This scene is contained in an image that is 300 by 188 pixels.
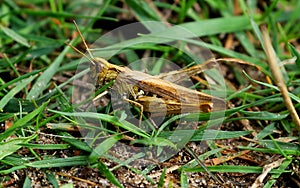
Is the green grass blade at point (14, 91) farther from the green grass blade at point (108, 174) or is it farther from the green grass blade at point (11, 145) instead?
the green grass blade at point (108, 174)

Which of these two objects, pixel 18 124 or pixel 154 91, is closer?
pixel 18 124

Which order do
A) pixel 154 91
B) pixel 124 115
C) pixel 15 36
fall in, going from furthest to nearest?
pixel 15 36
pixel 154 91
pixel 124 115

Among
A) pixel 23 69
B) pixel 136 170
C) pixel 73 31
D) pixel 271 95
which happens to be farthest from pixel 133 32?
pixel 136 170

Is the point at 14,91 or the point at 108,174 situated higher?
the point at 14,91

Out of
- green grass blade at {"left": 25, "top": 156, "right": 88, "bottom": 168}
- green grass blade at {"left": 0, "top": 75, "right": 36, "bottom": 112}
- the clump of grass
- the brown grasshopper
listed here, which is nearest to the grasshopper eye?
the brown grasshopper

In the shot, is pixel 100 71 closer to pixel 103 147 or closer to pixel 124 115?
pixel 124 115

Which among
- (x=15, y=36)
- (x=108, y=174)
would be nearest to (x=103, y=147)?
(x=108, y=174)

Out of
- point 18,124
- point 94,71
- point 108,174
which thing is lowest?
point 108,174

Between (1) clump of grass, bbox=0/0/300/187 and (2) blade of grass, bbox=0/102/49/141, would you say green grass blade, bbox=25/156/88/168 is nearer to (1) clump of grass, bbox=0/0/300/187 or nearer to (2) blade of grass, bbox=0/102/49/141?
(1) clump of grass, bbox=0/0/300/187
